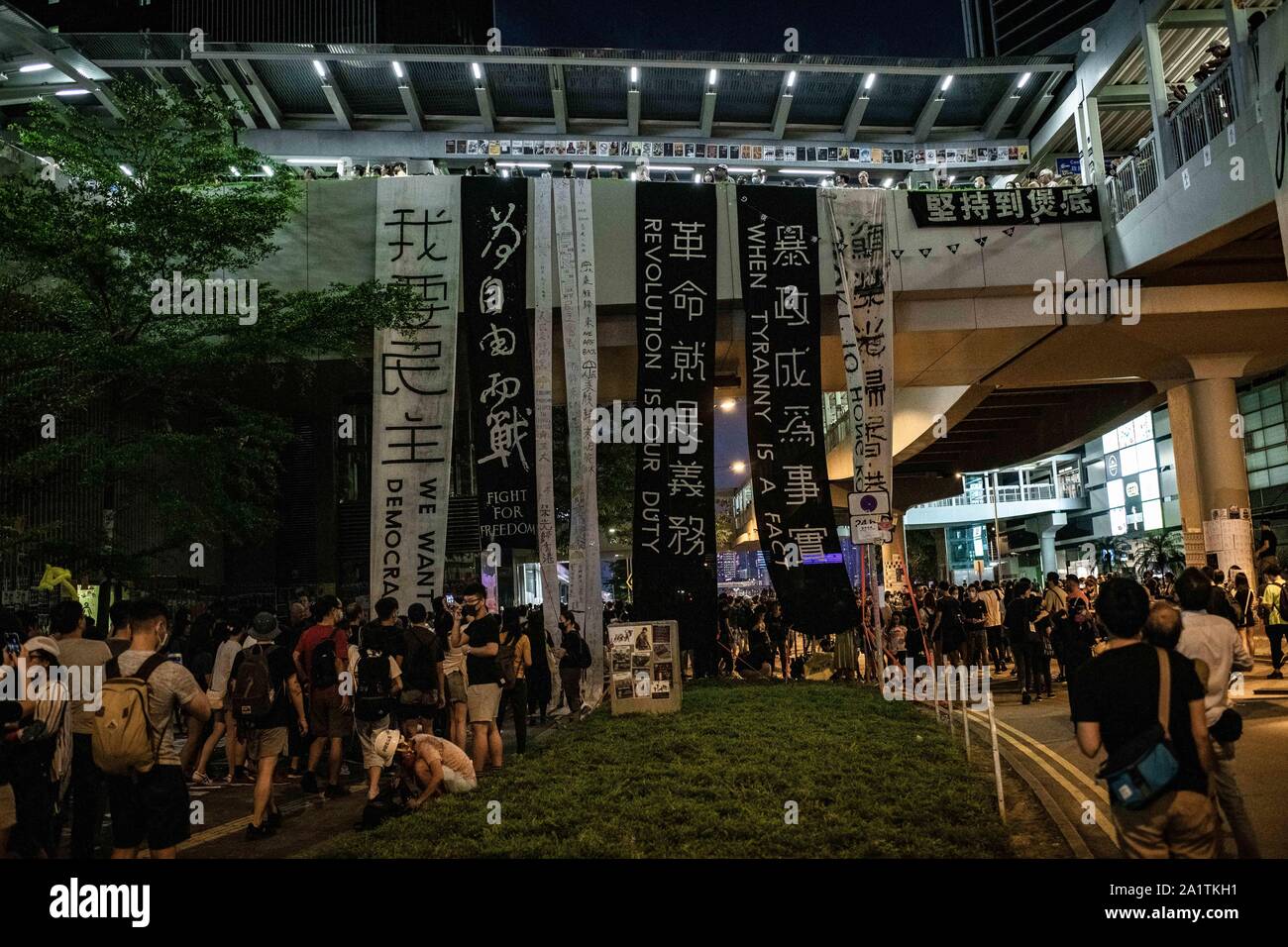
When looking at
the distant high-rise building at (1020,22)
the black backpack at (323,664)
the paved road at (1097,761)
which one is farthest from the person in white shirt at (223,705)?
the distant high-rise building at (1020,22)

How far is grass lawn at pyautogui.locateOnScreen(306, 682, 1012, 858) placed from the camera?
20.9ft

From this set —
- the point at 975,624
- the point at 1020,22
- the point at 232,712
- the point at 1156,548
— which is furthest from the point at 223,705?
the point at 1156,548

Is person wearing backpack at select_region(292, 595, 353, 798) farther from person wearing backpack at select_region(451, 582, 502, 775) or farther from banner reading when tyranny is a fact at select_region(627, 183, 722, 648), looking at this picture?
banner reading when tyranny is a fact at select_region(627, 183, 722, 648)

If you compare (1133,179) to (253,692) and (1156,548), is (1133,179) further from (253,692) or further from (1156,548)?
(1156,548)

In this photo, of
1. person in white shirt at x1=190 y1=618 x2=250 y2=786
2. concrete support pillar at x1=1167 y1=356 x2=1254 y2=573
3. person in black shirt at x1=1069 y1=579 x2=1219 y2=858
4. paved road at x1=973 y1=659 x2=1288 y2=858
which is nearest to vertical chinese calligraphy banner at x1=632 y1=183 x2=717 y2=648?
paved road at x1=973 y1=659 x2=1288 y2=858

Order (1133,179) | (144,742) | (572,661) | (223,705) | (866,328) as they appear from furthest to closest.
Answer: (1133,179) < (866,328) < (572,661) < (223,705) < (144,742)

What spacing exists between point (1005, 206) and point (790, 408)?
642cm

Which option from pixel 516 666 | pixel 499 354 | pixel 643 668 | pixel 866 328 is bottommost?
pixel 643 668

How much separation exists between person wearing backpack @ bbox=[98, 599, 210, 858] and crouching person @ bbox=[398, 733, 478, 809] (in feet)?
9.85

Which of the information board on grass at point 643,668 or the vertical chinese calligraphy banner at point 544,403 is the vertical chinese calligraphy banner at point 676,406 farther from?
the vertical chinese calligraphy banner at point 544,403

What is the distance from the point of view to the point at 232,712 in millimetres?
9250

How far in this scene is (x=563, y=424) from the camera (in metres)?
28.1

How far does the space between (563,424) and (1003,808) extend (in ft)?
72.6

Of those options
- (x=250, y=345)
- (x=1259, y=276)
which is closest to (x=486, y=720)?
(x=250, y=345)
